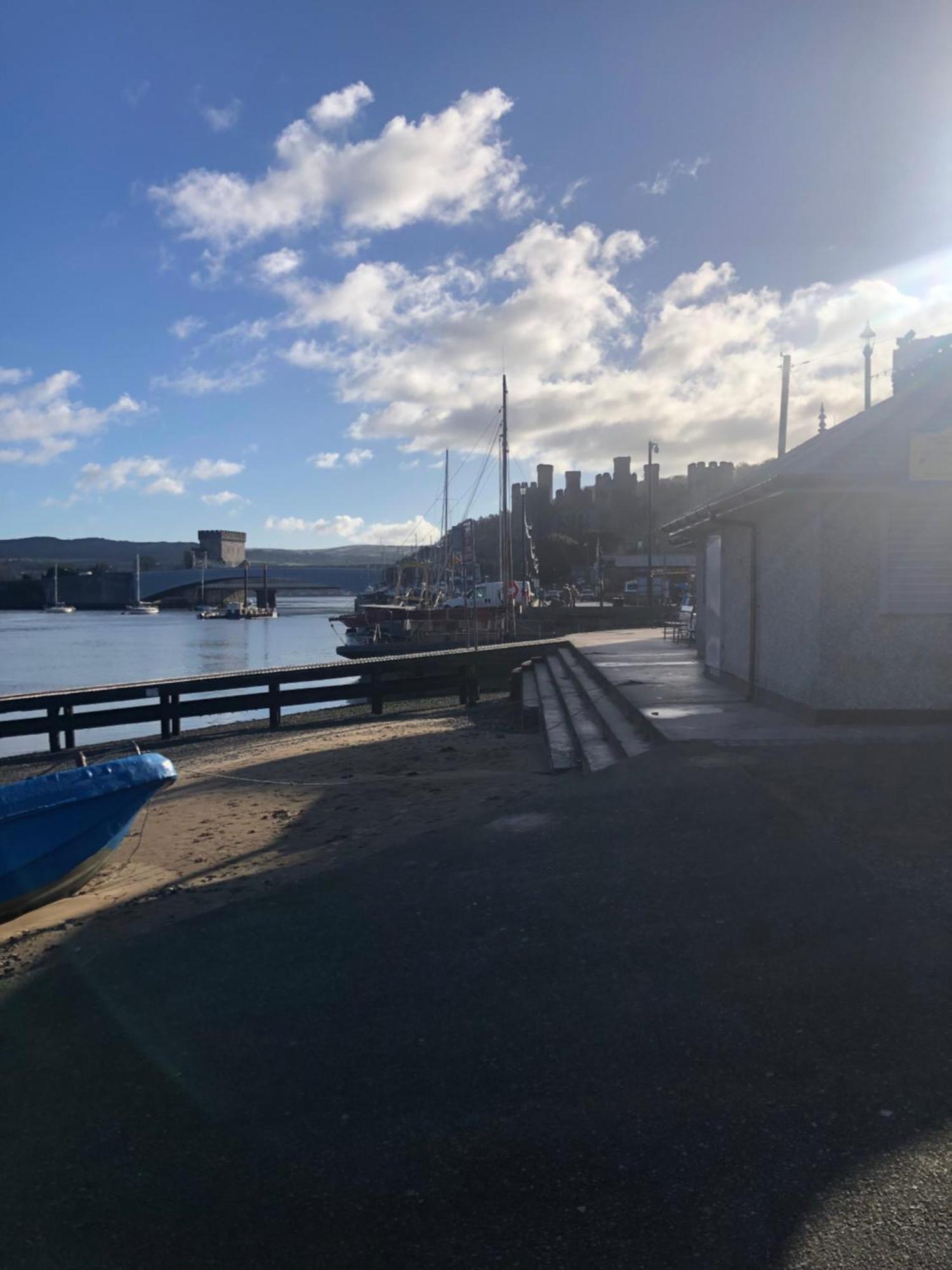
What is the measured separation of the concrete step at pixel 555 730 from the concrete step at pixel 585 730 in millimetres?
73

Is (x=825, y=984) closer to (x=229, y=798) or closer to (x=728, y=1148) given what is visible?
(x=728, y=1148)

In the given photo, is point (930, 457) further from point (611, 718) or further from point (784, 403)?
point (784, 403)

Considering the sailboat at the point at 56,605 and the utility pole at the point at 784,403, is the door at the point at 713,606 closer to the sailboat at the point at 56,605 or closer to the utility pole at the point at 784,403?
the utility pole at the point at 784,403

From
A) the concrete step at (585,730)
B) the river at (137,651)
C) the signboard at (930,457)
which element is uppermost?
the signboard at (930,457)

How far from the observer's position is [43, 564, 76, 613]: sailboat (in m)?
144

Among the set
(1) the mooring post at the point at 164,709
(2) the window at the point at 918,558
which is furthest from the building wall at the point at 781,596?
(1) the mooring post at the point at 164,709

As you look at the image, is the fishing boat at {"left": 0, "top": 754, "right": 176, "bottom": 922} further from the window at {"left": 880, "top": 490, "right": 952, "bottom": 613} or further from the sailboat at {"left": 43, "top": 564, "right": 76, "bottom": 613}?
the sailboat at {"left": 43, "top": 564, "right": 76, "bottom": 613}

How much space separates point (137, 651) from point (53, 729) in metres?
46.8

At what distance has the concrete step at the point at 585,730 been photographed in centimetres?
995

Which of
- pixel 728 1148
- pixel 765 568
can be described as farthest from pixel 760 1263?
pixel 765 568

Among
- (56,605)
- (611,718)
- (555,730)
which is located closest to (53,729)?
(555,730)

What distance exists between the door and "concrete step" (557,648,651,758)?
1.76 metres

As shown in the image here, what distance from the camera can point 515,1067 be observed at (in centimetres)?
400

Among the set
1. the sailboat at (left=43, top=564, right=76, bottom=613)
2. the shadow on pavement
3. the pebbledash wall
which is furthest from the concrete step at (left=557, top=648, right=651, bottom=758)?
the sailboat at (left=43, top=564, right=76, bottom=613)
